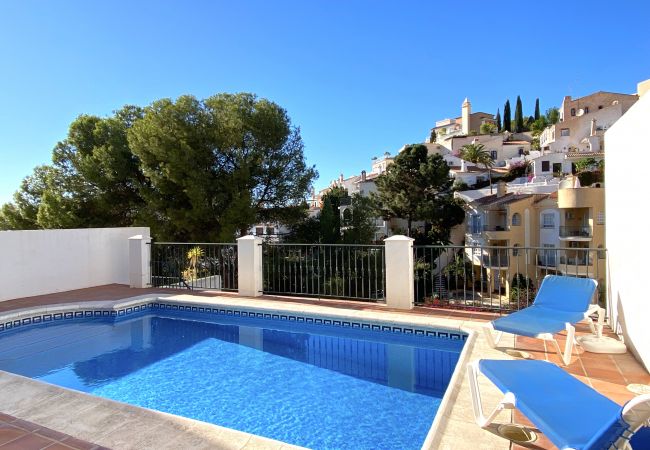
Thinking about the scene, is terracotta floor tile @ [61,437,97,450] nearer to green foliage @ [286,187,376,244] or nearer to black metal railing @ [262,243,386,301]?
black metal railing @ [262,243,386,301]

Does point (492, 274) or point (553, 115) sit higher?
point (553, 115)

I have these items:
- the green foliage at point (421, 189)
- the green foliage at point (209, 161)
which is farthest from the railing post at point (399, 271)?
the green foliage at point (421, 189)

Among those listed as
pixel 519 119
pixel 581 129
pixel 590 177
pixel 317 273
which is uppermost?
pixel 519 119

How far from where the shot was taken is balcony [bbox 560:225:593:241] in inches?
1038

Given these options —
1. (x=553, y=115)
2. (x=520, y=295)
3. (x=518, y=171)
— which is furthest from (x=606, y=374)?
(x=553, y=115)

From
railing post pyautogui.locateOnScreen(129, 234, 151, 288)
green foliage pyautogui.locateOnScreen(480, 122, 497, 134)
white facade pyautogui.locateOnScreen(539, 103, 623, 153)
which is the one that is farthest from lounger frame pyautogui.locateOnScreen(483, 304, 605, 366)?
green foliage pyautogui.locateOnScreen(480, 122, 497, 134)

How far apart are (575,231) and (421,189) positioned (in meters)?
11.4

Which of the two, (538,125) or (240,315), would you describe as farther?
(538,125)

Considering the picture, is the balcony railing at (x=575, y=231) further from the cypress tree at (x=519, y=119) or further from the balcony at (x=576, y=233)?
the cypress tree at (x=519, y=119)

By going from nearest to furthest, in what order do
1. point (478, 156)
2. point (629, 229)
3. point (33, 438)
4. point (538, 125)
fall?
1. point (33, 438)
2. point (629, 229)
3. point (478, 156)
4. point (538, 125)

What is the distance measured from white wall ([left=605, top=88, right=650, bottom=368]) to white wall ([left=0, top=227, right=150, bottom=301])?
10.7 meters

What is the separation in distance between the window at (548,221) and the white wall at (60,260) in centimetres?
2796

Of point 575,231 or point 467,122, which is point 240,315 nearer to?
point 575,231

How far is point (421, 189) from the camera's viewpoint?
32.8m
